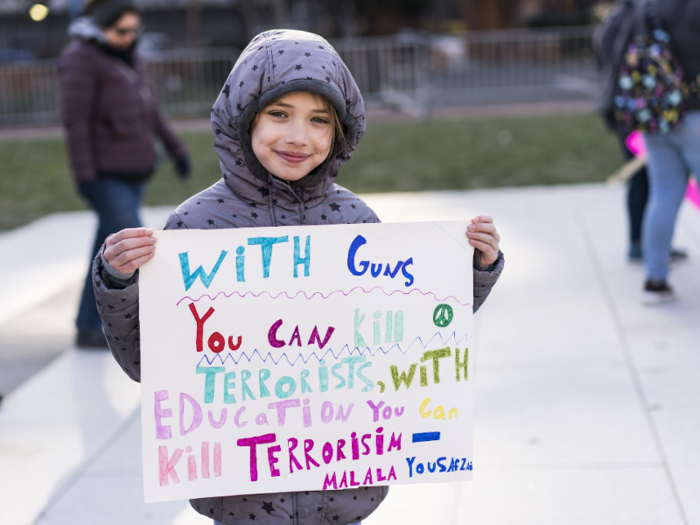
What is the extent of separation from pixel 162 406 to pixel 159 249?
0.35m

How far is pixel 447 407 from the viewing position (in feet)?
6.76

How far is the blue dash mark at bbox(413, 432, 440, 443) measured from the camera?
2.05m

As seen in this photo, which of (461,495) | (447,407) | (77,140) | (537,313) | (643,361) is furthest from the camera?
(537,313)

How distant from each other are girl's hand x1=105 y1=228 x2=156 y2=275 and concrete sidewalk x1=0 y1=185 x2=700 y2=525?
1.44 metres

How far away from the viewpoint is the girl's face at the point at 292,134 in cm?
192

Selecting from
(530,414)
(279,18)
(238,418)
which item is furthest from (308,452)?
(279,18)

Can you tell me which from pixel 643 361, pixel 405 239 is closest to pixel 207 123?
pixel 643 361

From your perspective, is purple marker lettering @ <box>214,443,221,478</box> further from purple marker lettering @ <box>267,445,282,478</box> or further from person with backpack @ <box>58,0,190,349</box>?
person with backpack @ <box>58,0,190,349</box>

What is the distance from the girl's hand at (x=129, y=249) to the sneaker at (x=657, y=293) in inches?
147

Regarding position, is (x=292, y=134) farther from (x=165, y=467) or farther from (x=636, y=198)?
(x=636, y=198)

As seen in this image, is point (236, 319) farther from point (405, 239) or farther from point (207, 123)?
point (207, 123)

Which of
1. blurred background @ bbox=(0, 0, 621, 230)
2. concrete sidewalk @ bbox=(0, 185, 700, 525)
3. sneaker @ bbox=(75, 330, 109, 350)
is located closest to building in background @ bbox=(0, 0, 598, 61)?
blurred background @ bbox=(0, 0, 621, 230)

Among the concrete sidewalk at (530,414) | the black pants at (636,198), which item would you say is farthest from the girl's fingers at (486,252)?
the black pants at (636,198)

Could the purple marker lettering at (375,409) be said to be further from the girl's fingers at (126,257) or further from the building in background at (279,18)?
the building in background at (279,18)
